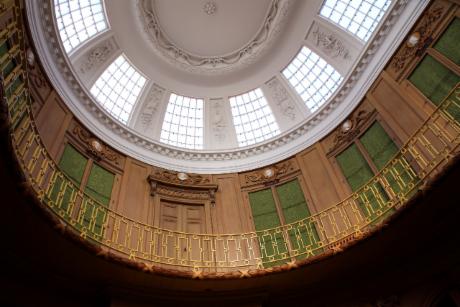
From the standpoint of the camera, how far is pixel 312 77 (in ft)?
52.0

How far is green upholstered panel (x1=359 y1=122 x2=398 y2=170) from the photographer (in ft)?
35.1

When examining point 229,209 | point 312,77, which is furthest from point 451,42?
point 229,209

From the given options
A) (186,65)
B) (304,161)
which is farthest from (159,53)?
(304,161)

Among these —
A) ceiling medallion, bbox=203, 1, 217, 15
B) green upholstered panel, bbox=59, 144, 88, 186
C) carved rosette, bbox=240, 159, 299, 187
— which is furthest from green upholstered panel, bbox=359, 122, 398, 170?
ceiling medallion, bbox=203, 1, 217, 15

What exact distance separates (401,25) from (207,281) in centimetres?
1050

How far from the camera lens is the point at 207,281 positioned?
279 inches

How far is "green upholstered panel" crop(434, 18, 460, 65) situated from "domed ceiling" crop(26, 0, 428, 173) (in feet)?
4.37

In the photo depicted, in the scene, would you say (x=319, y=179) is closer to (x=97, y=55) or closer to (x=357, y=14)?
(x=357, y=14)

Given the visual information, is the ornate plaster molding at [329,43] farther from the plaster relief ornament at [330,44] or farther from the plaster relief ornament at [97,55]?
the plaster relief ornament at [97,55]

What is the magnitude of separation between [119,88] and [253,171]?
7.32 meters

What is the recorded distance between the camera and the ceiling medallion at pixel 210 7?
16792 millimetres

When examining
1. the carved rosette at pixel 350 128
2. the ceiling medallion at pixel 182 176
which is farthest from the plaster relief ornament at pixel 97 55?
the carved rosette at pixel 350 128

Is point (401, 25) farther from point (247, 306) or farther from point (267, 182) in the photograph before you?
point (247, 306)

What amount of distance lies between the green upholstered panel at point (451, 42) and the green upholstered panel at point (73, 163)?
39.3 ft
